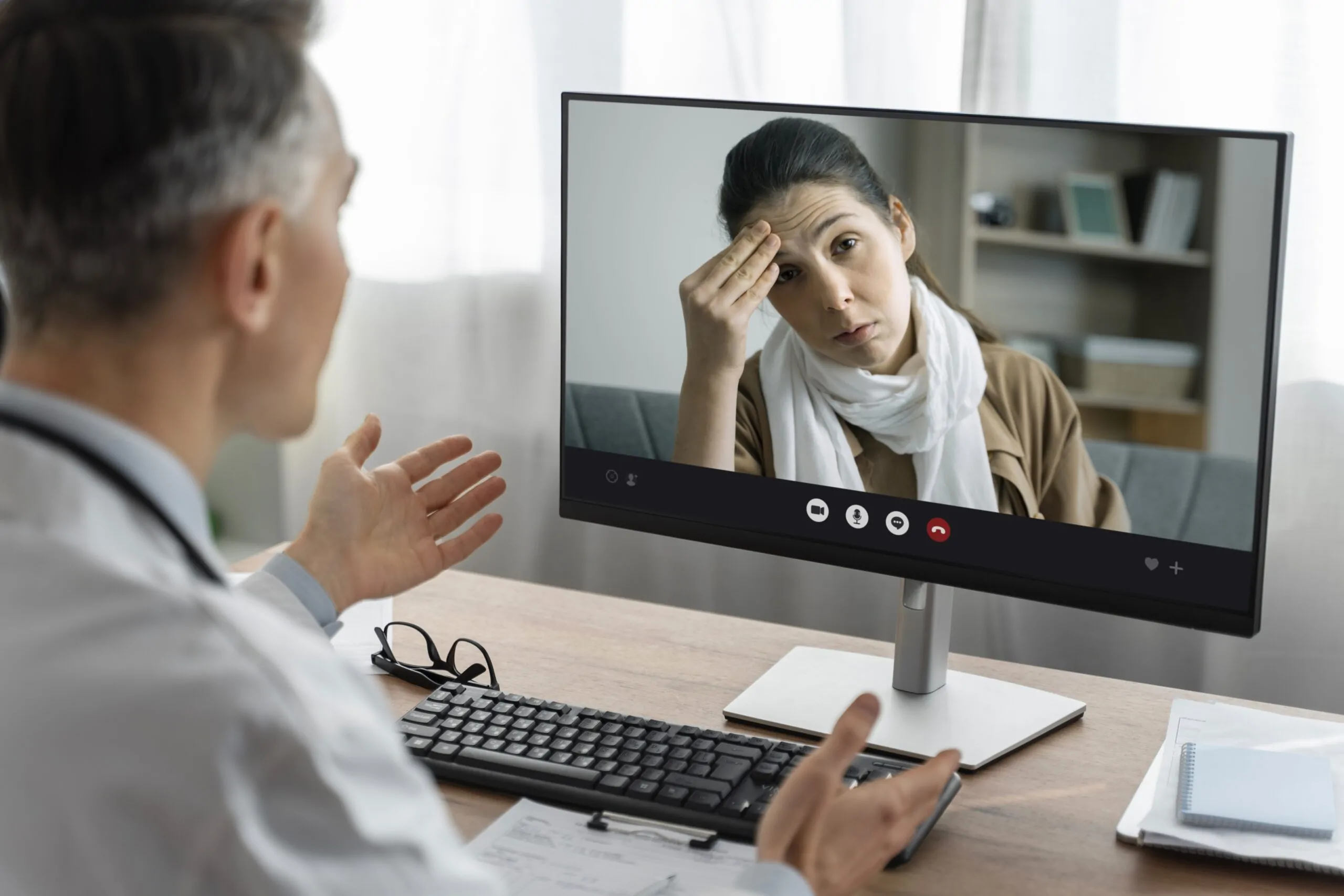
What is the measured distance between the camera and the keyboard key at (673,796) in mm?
1036

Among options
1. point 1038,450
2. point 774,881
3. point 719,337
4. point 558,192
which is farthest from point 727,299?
point 558,192

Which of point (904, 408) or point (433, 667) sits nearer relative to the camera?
point (904, 408)

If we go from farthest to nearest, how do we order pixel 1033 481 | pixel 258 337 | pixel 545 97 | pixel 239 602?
pixel 545 97 → pixel 1033 481 → pixel 258 337 → pixel 239 602

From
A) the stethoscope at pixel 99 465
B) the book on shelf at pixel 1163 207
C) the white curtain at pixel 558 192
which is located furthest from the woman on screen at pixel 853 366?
the white curtain at pixel 558 192

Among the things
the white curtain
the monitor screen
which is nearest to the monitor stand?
the monitor screen

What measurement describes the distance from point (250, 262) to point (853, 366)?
60 centimetres

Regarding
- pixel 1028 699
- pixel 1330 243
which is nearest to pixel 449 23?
pixel 1330 243

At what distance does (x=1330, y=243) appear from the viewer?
178 centimetres

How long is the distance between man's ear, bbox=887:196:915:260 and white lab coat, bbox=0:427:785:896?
2.18 ft

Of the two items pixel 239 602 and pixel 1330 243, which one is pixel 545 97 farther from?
pixel 239 602

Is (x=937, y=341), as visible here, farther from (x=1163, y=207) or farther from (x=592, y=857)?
(x=592, y=857)

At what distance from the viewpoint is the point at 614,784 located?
1.06 m

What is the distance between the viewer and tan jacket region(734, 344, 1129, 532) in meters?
1.10

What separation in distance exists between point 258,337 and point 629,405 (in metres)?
0.58
